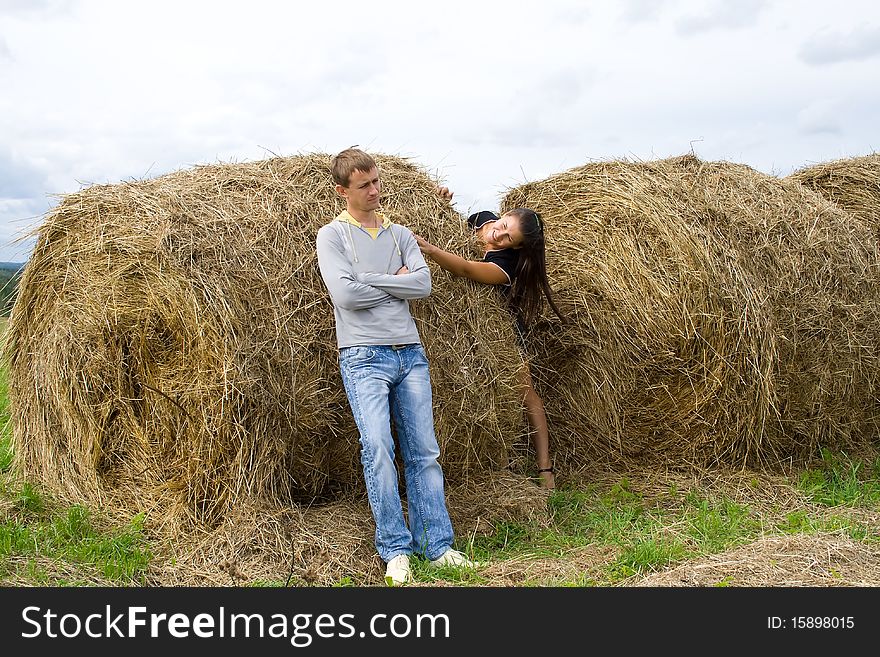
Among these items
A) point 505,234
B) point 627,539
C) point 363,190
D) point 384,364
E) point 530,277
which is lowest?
point 627,539

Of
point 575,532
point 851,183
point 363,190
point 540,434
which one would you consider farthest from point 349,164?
point 851,183

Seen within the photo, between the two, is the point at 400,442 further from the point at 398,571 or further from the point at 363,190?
the point at 363,190

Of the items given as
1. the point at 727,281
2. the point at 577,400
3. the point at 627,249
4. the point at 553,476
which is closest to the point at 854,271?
the point at 727,281

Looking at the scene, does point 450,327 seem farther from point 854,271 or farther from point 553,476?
point 854,271

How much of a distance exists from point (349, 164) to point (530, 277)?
5.81ft

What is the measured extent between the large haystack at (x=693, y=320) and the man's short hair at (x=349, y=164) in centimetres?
232

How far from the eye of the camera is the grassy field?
463 cm

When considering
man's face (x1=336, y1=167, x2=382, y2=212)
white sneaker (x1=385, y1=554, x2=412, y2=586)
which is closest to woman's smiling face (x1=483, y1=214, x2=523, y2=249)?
man's face (x1=336, y1=167, x2=382, y2=212)

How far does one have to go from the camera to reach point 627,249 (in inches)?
259

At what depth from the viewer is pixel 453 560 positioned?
4836 mm

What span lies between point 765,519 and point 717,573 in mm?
1613

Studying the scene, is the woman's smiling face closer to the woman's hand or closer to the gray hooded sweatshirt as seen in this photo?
the woman's hand

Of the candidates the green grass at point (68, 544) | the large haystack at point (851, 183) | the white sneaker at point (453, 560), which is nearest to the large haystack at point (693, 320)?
the large haystack at point (851, 183)

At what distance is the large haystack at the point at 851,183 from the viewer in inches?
327
